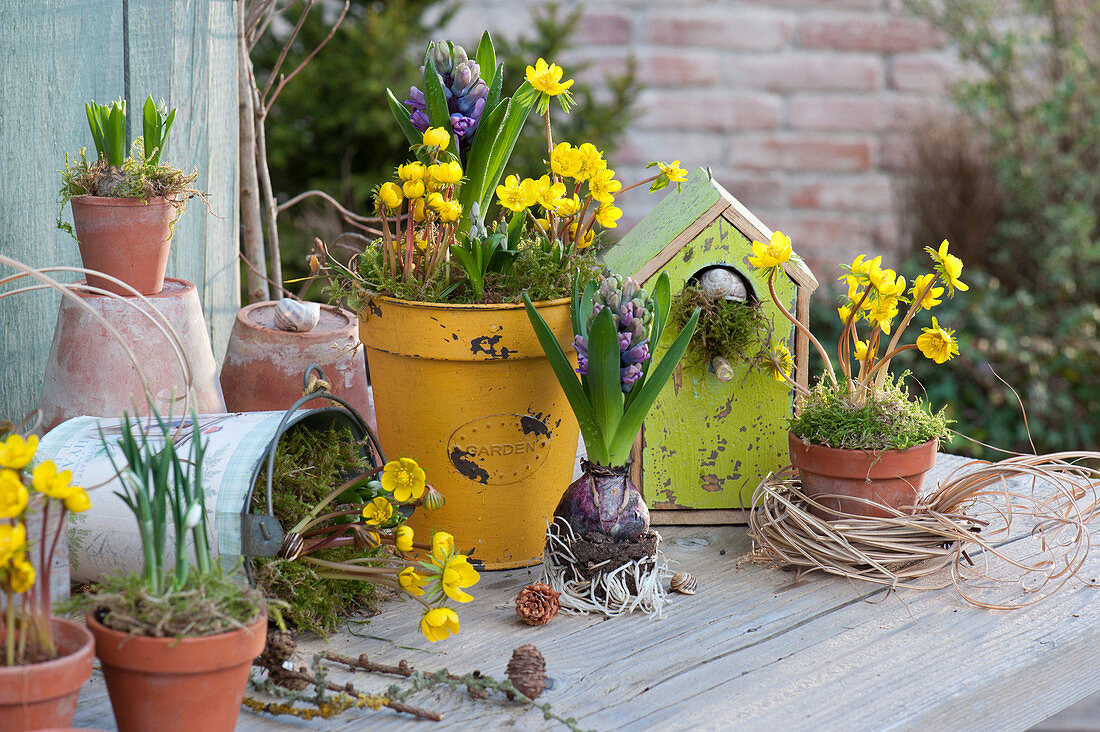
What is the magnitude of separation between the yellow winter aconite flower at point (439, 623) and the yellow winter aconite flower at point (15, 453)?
42 centimetres

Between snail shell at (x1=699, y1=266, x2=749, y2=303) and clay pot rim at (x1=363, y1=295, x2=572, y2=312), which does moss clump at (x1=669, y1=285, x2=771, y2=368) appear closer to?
snail shell at (x1=699, y1=266, x2=749, y2=303)

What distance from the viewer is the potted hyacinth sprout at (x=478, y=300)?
1238 mm

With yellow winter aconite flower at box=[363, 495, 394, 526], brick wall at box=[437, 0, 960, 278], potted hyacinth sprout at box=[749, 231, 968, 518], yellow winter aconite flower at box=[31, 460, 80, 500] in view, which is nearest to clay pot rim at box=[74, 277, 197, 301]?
yellow winter aconite flower at box=[363, 495, 394, 526]

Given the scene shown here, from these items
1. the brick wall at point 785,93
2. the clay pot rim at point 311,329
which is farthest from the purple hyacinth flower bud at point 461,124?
the brick wall at point 785,93

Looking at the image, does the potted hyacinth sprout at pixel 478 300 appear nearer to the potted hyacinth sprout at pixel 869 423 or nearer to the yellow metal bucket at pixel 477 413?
the yellow metal bucket at pixel 477 413

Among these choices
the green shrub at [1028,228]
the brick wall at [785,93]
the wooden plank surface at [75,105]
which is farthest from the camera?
the brick wall at [785,93]

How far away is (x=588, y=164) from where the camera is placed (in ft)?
4.06

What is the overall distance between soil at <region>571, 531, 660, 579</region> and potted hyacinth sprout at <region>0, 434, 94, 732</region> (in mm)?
570

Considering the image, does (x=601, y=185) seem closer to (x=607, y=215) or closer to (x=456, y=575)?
(x=607, y=215)

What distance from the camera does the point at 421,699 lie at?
102cm

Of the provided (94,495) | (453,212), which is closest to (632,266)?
(453,212)

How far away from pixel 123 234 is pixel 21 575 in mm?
618

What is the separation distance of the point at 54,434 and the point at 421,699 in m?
0.52

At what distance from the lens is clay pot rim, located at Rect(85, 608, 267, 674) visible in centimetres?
82
